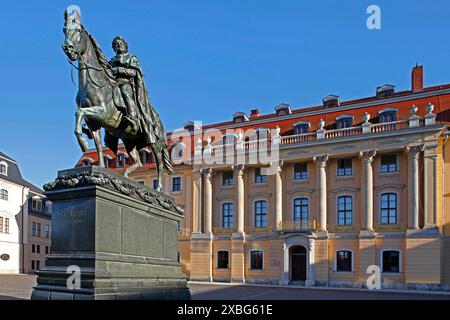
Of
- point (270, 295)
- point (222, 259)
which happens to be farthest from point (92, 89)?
point (222, 259)

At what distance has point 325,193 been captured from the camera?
4075 centimetres

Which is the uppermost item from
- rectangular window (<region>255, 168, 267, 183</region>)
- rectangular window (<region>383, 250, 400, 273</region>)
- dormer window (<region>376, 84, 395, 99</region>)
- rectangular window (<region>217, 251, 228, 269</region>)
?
dormer window (<region>376, 84, 395, 99</region>)

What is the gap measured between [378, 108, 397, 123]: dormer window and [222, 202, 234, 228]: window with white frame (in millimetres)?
16750

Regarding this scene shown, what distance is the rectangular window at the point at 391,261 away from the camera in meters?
37.1

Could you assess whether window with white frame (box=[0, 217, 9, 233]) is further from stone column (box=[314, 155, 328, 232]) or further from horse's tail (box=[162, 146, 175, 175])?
horse's tail (box=[162, 146, 175, 175])

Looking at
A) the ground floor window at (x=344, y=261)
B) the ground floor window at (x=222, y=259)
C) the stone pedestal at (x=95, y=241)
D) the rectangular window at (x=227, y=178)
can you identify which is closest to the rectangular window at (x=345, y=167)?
the ground floor window at (x=344, y=261)

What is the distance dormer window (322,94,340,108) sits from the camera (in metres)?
43.5

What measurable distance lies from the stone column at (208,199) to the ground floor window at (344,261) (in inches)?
521

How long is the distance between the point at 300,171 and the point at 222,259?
12.0m

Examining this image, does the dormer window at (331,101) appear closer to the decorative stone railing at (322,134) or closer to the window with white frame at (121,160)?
the decorative stone railing at (322,134)

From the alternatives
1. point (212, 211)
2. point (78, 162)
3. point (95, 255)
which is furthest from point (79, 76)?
point (78, 162)

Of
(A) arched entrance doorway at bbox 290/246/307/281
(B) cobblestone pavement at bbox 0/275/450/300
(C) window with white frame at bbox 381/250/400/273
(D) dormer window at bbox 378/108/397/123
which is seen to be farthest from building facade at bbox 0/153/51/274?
(D) dormer window at bbox 378/108/397/123

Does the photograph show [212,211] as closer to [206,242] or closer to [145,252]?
[206,242]
